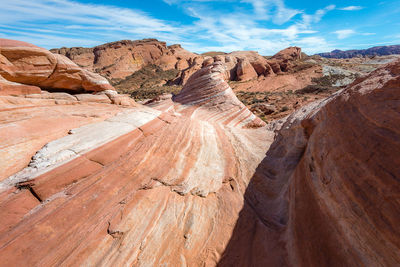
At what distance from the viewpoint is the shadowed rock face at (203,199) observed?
73.0 inches

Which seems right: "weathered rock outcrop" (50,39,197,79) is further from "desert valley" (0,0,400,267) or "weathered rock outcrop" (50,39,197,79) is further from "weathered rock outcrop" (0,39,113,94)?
"desert valley" (0,0,400,267)

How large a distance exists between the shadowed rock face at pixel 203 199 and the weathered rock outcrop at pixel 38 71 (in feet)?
4.12

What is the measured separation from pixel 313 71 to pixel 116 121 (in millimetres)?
35975

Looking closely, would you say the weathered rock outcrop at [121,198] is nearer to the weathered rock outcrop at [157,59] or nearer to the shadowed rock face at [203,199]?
the shadowed rock face at [203,199]

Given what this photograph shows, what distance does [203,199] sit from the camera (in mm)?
3328

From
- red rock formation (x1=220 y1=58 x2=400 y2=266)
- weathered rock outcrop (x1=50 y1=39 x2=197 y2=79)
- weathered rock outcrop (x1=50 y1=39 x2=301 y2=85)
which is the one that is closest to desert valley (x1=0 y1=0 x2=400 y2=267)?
red rock formation (x1=220 y1=58 x2=400 y2=266)

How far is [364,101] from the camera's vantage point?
2334 millimetres

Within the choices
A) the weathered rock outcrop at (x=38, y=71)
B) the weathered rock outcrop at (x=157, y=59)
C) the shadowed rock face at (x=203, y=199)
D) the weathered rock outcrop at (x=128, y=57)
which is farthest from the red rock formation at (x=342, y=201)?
the weathered rock outcrop at (x=128, y=57)

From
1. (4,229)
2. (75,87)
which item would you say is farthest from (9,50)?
(4,229)

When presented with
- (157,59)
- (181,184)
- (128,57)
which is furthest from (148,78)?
(181,184)

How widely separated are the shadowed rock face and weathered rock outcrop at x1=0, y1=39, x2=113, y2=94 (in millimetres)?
1255

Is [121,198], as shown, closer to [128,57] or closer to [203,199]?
[203,199]

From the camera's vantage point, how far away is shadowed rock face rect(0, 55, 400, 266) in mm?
1855

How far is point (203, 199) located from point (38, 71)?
5.47 metres
